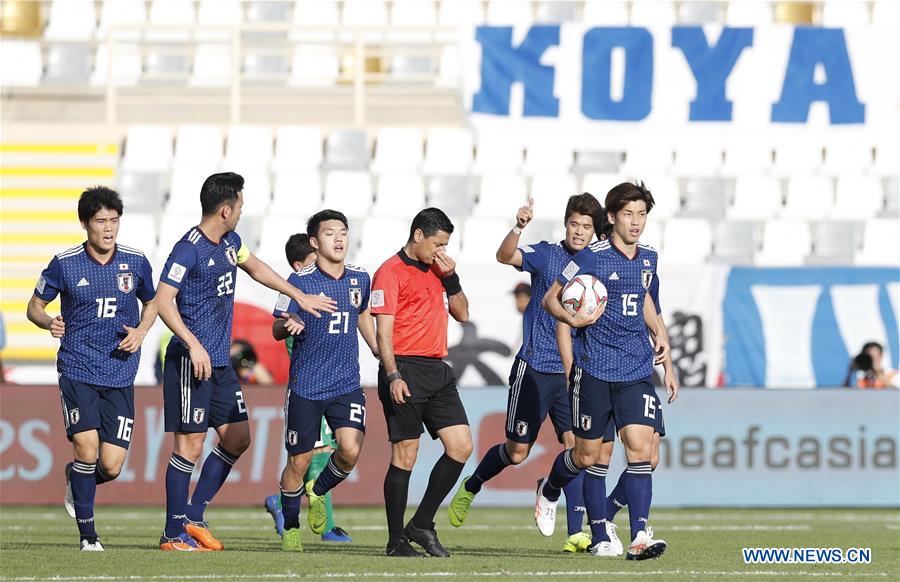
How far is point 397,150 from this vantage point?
22703 millimetres

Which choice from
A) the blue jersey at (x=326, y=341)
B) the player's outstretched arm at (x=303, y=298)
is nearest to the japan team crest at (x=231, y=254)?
the player's outstretched arm at (x=303, y=298)

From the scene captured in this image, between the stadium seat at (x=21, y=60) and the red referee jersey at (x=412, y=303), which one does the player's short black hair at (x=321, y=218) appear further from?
the stadium seat at (x=21, y=60)

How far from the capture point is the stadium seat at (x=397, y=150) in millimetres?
22547

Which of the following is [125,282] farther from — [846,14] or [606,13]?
[846,14]

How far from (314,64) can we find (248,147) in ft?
10.2

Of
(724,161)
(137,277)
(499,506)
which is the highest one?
(724,161)

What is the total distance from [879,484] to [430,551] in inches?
305

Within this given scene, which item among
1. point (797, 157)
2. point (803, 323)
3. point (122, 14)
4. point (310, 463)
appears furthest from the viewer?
point (122, 14)

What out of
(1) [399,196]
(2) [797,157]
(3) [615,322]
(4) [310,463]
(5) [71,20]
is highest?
(5) [71,20]

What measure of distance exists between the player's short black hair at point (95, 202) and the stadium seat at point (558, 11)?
1557cm

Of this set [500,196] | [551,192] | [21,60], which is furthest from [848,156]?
[21,60]

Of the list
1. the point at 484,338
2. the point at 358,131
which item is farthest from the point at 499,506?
the point at 358,131

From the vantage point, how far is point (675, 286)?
61.6 feet

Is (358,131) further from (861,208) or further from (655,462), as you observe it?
(655,462)
